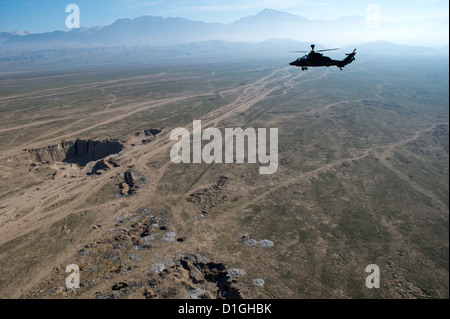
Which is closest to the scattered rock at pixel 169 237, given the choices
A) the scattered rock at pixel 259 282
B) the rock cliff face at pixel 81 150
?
the scattered rock at pixel 259 282

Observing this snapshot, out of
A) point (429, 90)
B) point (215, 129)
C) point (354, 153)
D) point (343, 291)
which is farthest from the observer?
point (429, 90)

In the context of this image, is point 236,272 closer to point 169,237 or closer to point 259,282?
point 259,282

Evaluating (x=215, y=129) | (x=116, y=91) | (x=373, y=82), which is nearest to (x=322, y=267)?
(x=215, y=129)

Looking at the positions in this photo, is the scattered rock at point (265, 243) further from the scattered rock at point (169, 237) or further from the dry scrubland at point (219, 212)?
the scattered rock at point (169, 237)

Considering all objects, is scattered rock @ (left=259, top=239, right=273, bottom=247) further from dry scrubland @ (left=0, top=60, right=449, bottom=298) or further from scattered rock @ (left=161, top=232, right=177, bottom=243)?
scattered rock @ (left=161, top=232, right=177, bottom=243)

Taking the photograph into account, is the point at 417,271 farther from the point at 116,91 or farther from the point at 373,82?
the point at 373,82

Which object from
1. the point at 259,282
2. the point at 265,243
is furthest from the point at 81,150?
the point at 259,282
